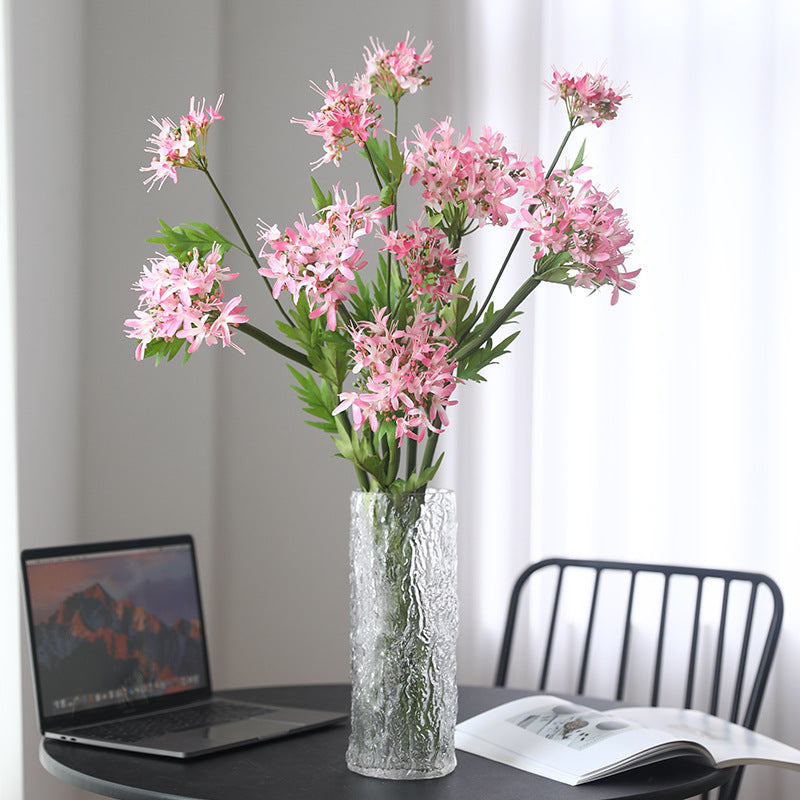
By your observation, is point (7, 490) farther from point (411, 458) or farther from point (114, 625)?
point (411, 458)

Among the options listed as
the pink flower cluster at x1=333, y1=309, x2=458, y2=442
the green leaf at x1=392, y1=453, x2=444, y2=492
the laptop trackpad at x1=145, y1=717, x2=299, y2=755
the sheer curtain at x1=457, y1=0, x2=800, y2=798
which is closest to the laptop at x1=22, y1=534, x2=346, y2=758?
the laptop trackpad at x1=145, y1=717, x2=299, y2=755

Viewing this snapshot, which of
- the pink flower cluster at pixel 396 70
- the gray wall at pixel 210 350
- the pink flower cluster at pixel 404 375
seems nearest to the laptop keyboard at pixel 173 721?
the pink flower cluster at pixel 404 375

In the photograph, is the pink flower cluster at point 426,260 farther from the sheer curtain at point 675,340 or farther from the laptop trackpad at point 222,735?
the sheer curtain at point 675,340

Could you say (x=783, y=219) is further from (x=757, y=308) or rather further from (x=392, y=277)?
(x=392, y=277)

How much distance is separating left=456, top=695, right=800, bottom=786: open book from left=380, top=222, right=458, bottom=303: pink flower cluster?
0.52m

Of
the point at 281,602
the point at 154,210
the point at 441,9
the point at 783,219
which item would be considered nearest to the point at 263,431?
the point at 281,602

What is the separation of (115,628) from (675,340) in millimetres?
1509

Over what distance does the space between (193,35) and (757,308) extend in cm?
147

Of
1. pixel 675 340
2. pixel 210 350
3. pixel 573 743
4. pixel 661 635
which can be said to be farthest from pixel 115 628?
pixel 675 340

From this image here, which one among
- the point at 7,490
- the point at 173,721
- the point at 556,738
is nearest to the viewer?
the point at 556,738

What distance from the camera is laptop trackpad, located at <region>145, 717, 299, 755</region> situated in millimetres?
1174

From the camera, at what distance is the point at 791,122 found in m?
2.32

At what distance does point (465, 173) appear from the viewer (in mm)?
1036

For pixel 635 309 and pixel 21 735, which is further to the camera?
pixel 635 309
